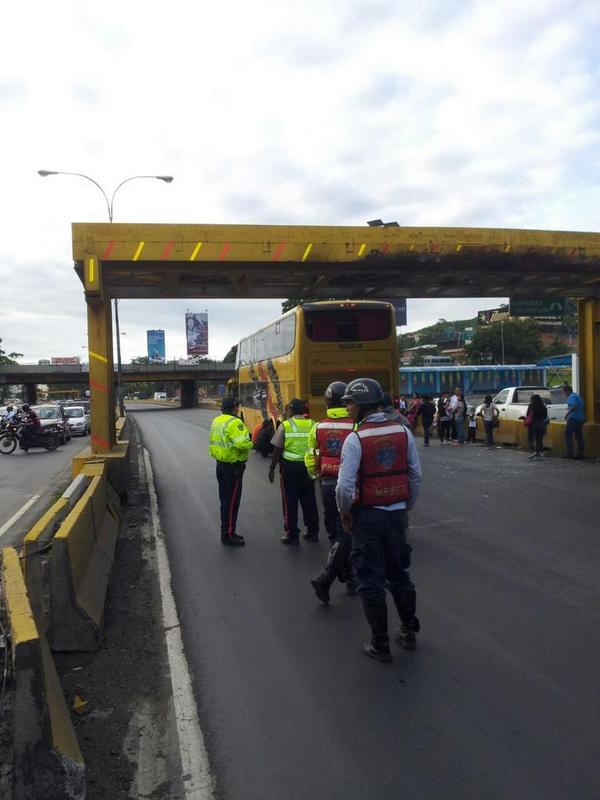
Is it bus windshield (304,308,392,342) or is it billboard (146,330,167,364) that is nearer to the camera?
bus windshield (304,308,392,342)

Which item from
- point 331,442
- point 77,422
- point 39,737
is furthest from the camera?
point 77,422

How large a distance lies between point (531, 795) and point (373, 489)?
6.45 feet

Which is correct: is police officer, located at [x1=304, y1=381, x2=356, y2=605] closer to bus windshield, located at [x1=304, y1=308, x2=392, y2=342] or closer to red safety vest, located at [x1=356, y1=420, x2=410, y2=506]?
red safety vest, located at [x1=356, y1=420, x2=410, y2=506]

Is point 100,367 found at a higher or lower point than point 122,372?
lower

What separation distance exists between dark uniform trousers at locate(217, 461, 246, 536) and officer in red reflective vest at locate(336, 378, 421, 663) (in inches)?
147

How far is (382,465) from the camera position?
4.51 meters

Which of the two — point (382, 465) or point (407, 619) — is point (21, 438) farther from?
point (382, 465)

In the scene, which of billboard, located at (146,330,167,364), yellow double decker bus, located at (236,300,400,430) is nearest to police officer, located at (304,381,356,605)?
yellow double decker bus, located at (236,300,400,430)

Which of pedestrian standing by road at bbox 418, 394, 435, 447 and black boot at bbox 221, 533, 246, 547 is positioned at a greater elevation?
pedestrian standing by road at bbox 418, 394, 435, 447

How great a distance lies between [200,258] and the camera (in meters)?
10.0

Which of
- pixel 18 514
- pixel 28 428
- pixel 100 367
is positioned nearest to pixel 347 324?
pixel 100 367

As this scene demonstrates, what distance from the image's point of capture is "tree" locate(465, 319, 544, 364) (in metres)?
63.1

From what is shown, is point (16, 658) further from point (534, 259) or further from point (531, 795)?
point (534, 259)

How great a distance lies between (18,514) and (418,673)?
28.7ft
